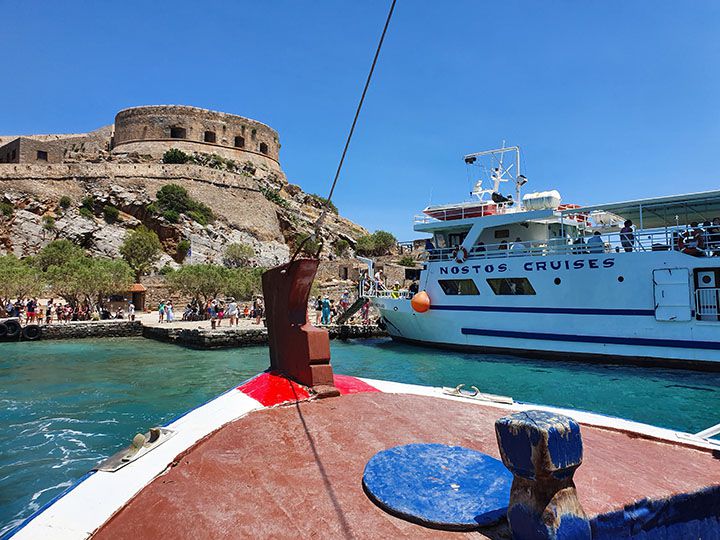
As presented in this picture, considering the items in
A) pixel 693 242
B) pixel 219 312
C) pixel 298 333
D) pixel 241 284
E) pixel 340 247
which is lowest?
pixel 219 312

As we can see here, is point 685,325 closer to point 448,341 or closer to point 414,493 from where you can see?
point 448,341

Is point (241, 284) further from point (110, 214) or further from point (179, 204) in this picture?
point (110, 214)

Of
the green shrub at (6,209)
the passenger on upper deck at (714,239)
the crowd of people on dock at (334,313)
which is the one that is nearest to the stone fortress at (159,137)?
the green shrub at (6,209)

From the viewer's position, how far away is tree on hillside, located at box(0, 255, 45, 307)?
2527cm

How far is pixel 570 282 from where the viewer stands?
15625mm

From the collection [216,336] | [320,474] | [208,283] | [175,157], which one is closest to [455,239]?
[216,336]

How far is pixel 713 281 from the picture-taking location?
13.6 m

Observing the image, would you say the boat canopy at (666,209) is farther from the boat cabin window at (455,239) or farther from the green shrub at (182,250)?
the green shrub at (182,250)

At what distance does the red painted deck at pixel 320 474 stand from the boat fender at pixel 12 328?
24.1m

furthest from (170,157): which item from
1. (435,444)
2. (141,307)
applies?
(435,444)

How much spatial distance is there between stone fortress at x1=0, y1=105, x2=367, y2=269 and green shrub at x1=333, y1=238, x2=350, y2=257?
0.74 metres

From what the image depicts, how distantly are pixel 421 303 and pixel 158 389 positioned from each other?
10551 millimetres

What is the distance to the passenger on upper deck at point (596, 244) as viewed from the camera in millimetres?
15120

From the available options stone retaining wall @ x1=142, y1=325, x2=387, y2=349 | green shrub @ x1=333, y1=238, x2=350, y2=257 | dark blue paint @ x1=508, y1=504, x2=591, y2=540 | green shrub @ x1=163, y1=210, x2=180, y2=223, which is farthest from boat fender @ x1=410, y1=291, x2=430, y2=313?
green shrub @ x1=333, y1=238, x2=350, y2=257
